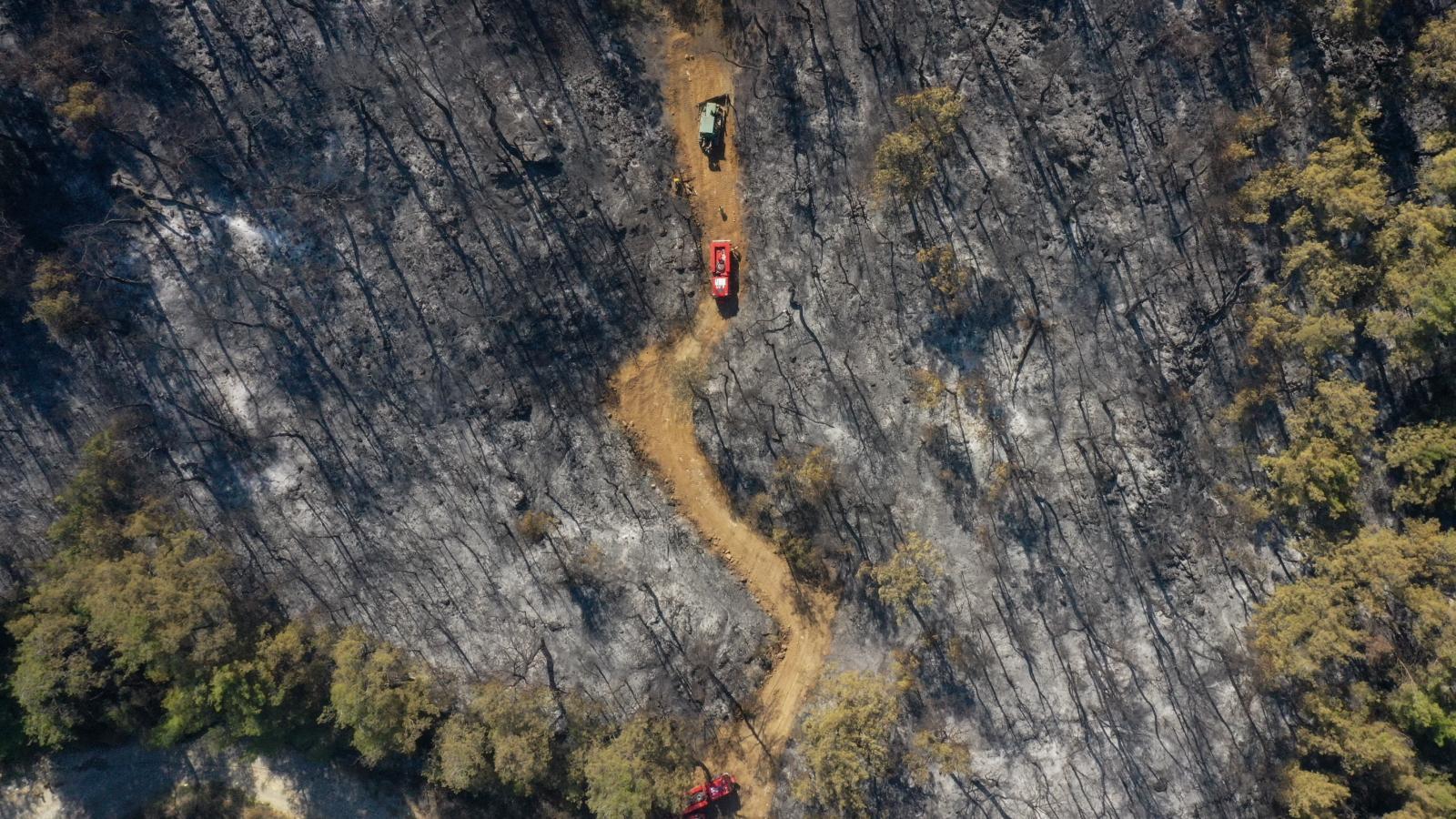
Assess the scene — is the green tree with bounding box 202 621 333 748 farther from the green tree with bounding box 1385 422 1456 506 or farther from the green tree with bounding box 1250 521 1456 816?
the green tree with bounding box 1385 422 1456 506

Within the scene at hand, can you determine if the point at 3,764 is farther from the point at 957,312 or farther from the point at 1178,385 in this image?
the point at 1178,385

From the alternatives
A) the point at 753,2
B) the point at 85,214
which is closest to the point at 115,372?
the point at 85,214

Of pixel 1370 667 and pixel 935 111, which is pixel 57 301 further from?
pixel 1370 667

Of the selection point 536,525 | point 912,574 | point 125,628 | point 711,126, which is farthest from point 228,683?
point 711,126

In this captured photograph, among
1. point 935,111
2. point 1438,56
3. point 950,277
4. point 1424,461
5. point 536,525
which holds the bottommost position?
point 1424,461

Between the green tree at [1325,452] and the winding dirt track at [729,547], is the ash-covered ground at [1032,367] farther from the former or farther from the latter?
the green tree at [1325,452]
